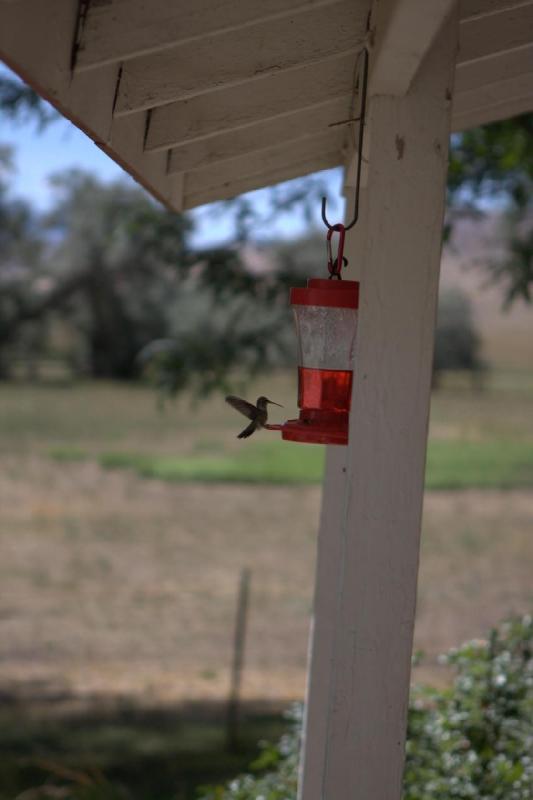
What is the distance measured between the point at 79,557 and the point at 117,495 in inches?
172

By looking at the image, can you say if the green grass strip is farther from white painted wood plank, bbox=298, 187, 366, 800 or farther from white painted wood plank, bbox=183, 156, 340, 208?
white painted wood plank, bbox=298, 187, 366, 800

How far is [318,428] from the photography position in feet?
6.77

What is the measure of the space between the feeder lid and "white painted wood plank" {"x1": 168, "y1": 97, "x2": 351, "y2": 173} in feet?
1.59

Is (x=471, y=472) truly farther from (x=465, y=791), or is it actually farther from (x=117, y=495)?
(x=465, y=791)

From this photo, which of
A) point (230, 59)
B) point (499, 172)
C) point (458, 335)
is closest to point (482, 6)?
point (230, 59)

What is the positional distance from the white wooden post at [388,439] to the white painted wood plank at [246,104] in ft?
1.12

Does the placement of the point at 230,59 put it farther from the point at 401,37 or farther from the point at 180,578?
the point at 180,578

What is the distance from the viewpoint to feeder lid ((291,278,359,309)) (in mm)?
2018

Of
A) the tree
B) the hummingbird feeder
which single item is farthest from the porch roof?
the tree

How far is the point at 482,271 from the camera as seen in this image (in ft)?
25.3

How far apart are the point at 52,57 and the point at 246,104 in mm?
671

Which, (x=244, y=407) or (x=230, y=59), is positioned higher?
(x=230, y=59)

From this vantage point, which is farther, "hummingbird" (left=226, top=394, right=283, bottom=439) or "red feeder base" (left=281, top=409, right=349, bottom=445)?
"hummingbird" (left=226, top=394, right=283, bottom=439)

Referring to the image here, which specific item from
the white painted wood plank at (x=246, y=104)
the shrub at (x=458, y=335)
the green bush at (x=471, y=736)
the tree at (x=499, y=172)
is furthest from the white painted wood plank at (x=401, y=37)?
the shrub at (x=458, y=335)
